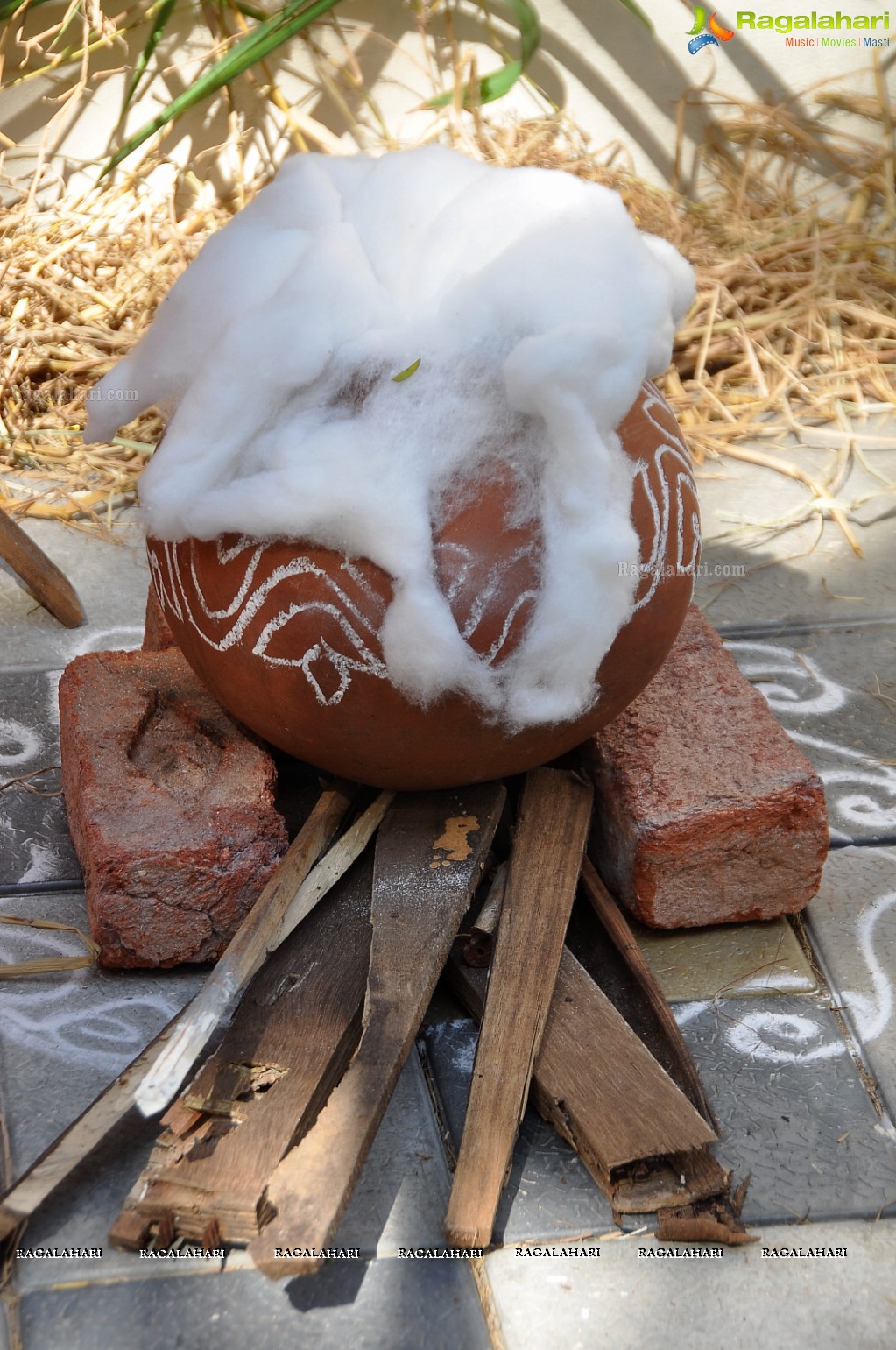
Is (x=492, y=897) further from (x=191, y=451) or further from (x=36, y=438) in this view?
(x=36, y=438)

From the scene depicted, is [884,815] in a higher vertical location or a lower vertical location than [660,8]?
lower

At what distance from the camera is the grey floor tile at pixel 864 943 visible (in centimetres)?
192

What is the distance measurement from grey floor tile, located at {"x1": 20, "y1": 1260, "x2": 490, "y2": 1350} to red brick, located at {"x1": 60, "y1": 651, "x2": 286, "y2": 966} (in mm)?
529

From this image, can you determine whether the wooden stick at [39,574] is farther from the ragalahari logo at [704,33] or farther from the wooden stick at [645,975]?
the ragalahari logo at [704,33]

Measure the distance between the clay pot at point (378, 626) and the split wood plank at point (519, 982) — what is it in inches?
5.8

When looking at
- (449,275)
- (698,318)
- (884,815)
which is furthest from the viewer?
(698,318)

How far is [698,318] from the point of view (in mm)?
4000

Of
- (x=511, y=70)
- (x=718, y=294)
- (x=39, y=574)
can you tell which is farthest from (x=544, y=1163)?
(x=511, y=70)

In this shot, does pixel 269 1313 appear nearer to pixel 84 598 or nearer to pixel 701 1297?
pixel 701 1297

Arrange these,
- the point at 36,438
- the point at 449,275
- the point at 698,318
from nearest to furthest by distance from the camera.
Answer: the point at 449,275 → the point at 36,438 → the point at 698,318

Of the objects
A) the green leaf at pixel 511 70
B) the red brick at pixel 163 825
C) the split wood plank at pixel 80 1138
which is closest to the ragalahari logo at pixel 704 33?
the green leaf at pixel 511 70

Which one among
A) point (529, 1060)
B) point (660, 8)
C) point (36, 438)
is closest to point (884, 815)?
point (529, 1060)

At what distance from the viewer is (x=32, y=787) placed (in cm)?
235

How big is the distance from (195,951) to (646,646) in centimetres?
80
